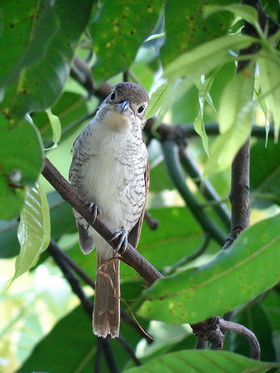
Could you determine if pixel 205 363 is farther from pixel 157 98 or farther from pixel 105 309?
pixel 105 309

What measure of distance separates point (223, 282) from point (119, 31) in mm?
645

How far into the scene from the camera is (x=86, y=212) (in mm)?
1690

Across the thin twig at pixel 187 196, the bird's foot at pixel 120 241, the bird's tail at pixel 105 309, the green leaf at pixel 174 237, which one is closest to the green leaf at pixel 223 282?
the bird's foot at pixel 120 241

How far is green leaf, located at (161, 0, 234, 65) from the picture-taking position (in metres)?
1.49

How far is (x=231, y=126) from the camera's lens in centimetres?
99

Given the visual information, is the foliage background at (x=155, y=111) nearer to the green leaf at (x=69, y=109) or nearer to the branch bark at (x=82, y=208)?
the branch bark at (x=82, y=208)

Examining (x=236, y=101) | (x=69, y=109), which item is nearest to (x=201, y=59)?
(x=236, y=101)

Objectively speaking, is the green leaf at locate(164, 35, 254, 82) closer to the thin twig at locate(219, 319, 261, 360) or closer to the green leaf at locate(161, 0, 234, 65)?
the green leaf at locate(161, 0, 234, 65)

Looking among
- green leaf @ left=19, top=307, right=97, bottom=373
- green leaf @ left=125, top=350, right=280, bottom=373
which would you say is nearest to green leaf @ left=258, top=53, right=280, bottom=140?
green leaf @ left=125, top=350, right=280, bottom=373

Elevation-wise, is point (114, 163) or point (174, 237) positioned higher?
point (114, 163)

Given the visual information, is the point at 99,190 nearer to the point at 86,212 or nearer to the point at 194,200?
the point at 194,200

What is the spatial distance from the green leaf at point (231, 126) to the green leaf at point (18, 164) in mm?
452

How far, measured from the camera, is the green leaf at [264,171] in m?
2.83

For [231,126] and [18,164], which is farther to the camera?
[18,164]
